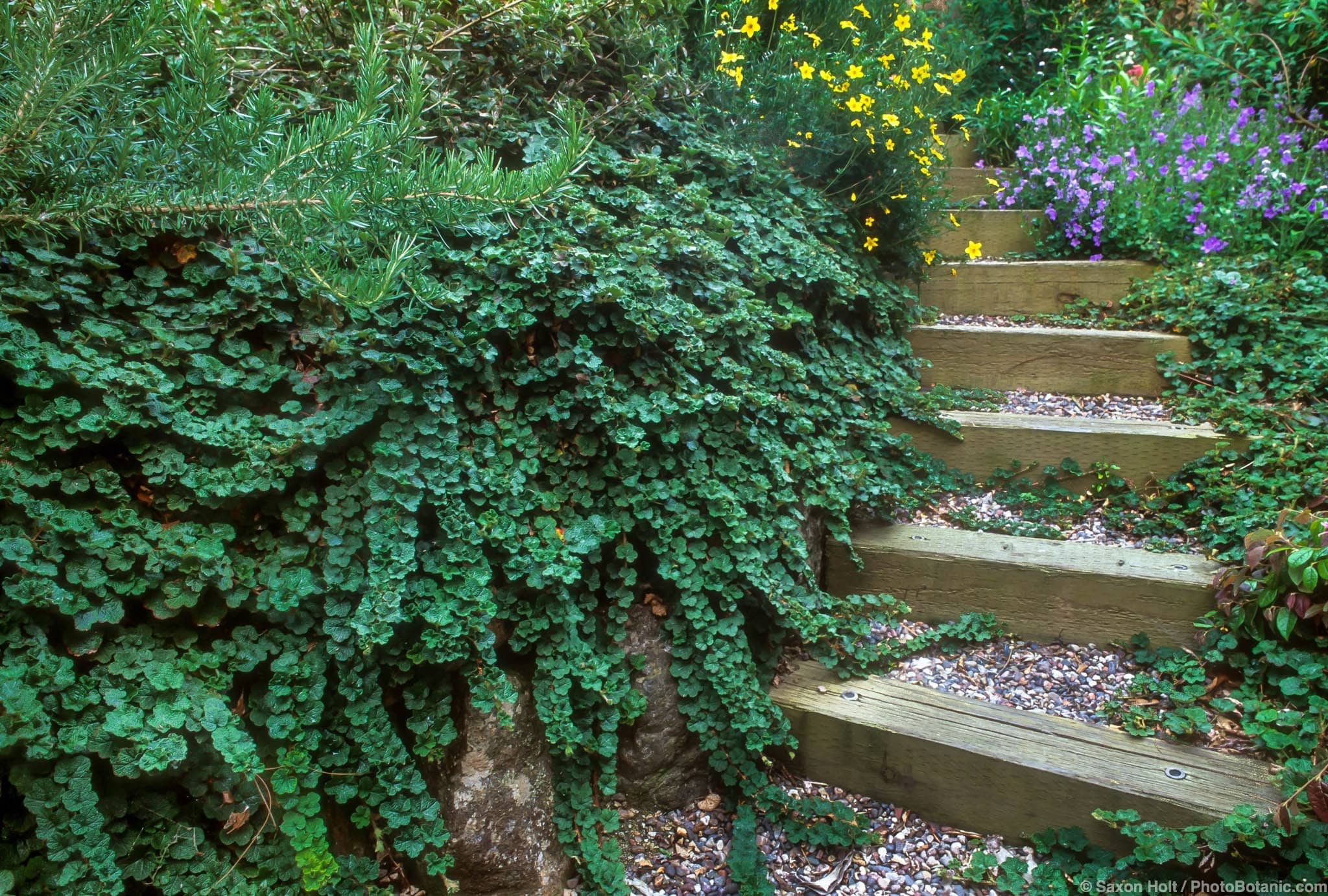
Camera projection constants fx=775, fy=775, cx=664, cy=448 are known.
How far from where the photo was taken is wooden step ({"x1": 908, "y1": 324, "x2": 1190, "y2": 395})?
10.1 ft

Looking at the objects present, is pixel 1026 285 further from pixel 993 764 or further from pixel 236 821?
pixel 236 821

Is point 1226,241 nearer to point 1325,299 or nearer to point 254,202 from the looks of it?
point 1325,299

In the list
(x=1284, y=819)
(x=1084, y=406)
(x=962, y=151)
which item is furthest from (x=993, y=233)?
(x=1284, y=819)

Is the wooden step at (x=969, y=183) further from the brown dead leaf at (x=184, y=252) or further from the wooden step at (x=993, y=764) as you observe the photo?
the brown dead leaf at (x=184, y=252)

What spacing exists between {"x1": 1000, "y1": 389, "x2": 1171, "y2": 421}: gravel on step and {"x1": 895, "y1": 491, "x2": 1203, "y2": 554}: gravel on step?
47cm

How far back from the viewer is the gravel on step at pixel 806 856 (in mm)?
1815

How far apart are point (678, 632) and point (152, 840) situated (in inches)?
44.4

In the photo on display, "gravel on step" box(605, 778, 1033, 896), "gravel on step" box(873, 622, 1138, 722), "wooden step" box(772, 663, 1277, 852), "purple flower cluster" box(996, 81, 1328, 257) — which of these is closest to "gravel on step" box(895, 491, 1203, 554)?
"gravel on step" box(873, 622, 1138, 722)

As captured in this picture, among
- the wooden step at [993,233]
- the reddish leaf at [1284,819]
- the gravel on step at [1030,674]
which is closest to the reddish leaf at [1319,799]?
the reddish leaf at [1284,819]

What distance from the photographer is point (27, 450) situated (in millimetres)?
1357

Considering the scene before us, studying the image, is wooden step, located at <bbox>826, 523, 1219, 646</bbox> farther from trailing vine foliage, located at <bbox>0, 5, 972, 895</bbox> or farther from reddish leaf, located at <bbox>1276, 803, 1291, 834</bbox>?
reddish leaf, located at <bbox>1276, 803, 1291, 834</bbox>

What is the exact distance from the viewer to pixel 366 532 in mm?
1589

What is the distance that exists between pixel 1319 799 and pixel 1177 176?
3.21 m

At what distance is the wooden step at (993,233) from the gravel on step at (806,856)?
3.13m
